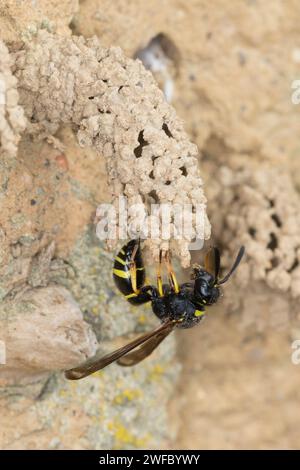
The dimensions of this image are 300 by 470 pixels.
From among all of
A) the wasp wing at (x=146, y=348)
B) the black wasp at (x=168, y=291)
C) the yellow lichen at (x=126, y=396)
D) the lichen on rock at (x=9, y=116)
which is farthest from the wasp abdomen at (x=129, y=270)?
the lichen on rock at (x=9, y=116)

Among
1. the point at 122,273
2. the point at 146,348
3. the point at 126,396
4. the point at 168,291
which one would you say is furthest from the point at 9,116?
the point at 126,396

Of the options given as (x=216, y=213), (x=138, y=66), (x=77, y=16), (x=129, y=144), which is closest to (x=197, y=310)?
(x=216, y=213)

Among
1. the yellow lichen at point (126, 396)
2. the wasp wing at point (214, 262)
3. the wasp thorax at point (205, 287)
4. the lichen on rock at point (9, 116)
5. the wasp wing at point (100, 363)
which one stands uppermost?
the lichen on rock at point (9, 116)

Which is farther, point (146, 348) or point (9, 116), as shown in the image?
point (146, 348)

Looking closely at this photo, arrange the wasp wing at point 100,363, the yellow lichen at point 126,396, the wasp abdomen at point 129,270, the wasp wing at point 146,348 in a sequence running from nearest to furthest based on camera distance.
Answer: the wasp wing at point 100,363, the wasp abdomen at point 129,270, the wasp wing at point 146,348, the yellow lichen at point 126,396

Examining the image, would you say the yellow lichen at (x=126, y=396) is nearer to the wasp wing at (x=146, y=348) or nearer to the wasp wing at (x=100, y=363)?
the wasp wing at (x=146, y=348)

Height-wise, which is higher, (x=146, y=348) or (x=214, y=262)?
(x=214, y=262)

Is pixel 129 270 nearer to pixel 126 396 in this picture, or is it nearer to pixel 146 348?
pixel 146 348

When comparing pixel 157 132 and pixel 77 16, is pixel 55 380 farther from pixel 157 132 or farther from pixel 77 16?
pixel 77 16
